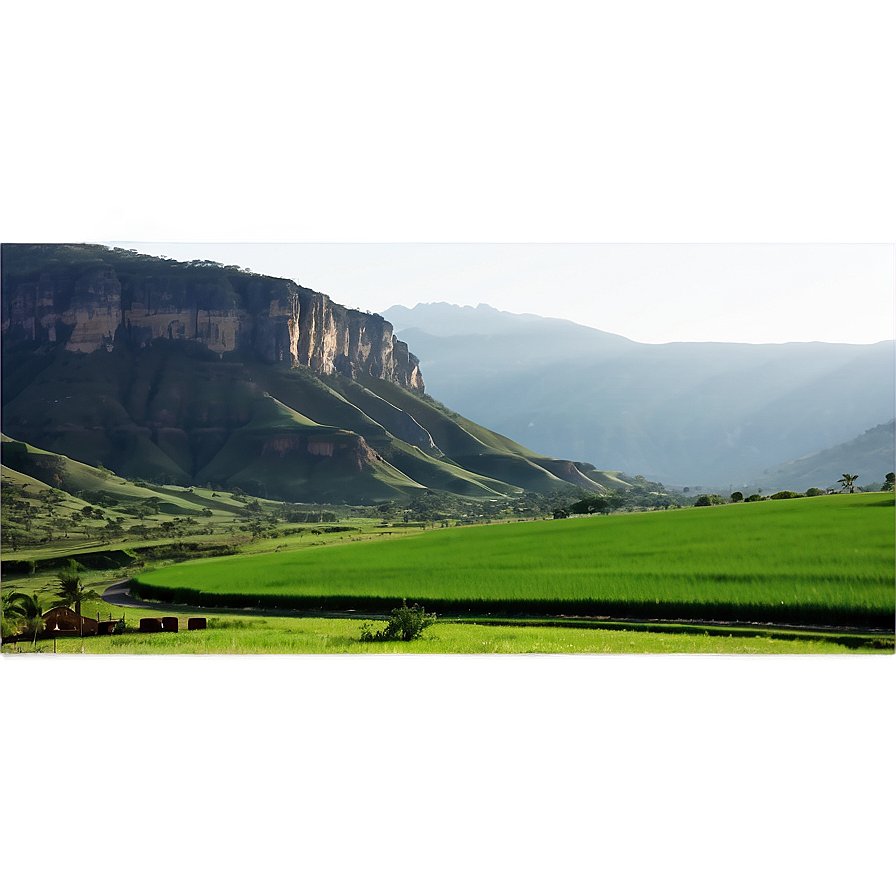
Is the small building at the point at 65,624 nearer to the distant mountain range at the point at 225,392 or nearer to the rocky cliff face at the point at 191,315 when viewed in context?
the distant mountain range at the point at 225,392

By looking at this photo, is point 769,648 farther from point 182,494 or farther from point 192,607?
point 182,494

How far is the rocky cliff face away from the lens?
8961 millimetres

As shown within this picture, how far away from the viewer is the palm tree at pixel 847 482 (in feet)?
26.2

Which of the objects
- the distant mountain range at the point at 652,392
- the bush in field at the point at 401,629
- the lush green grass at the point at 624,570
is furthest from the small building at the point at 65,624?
the distant mountain range at the point at 652,392

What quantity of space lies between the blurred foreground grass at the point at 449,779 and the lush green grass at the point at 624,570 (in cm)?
112

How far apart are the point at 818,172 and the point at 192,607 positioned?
7.25 m

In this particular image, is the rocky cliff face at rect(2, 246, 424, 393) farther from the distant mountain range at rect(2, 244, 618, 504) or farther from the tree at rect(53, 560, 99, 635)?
the tree at rect(53, 560, 99, 635)

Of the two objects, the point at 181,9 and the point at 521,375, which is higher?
the point at 181,9

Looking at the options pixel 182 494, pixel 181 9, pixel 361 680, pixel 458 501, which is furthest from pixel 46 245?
pixel 458 501

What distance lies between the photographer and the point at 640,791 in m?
3.82

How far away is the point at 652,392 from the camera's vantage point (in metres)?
10.3

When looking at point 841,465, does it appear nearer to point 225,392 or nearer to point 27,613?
point 225,392

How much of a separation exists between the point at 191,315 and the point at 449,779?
9054mm

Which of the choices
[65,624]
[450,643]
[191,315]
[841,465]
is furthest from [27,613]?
[841,465]
